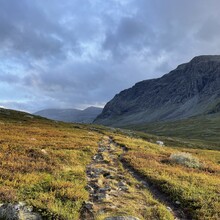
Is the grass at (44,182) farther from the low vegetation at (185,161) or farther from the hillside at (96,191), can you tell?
the low vegetation at (185,161)

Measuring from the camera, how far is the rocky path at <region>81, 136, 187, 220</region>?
12034 millimetres

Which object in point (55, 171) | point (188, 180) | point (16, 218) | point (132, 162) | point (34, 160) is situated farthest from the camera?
point (132, 162)

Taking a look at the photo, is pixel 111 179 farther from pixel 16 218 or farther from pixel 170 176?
pixel 16 218

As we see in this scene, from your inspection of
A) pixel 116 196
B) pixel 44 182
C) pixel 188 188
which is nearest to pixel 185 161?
pixel 188 188

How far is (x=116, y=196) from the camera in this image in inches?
574

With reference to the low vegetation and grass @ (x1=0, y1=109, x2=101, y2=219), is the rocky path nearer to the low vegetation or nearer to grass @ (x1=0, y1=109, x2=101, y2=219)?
grass @ (x1=0, y1=109, x2=101, y2=219)

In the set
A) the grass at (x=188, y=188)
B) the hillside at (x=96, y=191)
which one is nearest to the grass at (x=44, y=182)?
the hillside at (x=96, y=191)

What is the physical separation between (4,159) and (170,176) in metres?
11.5

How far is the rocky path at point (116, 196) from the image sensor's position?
12.0 metres

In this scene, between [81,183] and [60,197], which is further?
[81,183]

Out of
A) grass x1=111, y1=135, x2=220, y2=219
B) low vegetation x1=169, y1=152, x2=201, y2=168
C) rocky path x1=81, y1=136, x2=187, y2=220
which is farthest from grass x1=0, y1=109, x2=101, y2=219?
low vegetation x1=169, y1=152, x2=201, y2=168

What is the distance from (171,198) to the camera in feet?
50.8

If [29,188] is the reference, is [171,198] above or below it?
below

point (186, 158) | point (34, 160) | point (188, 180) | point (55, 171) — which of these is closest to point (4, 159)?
point (34, 160)
